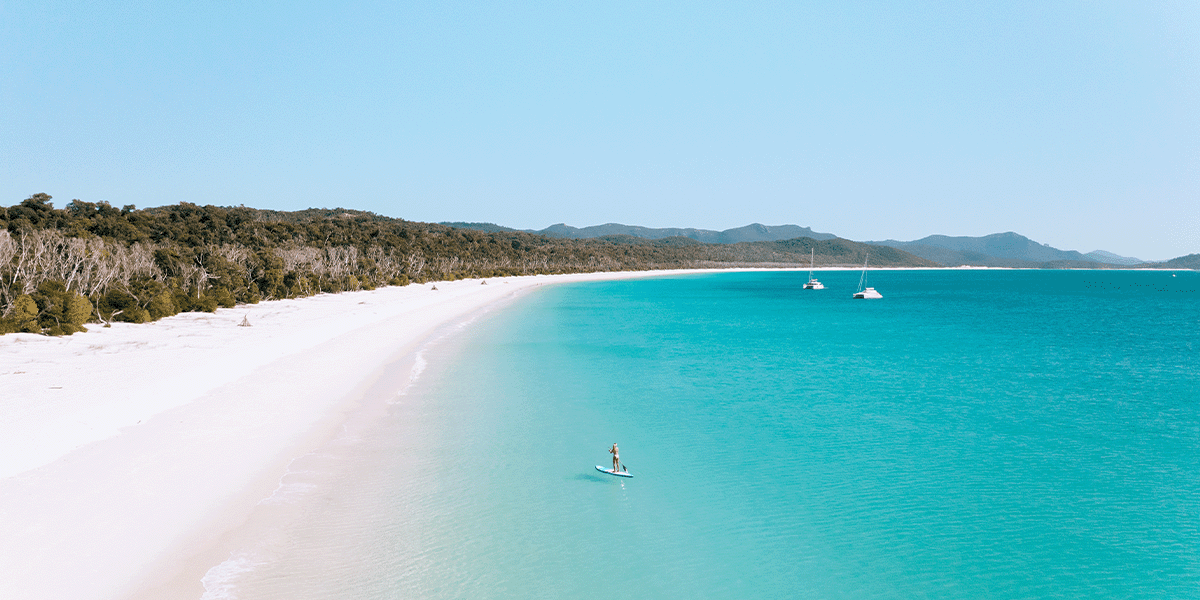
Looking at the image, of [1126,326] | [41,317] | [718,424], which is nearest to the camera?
[718,424]

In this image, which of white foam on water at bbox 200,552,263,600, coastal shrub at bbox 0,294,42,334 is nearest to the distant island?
coastal shrub at bbox 0,294,42,334

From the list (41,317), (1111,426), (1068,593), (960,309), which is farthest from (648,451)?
(960,309)

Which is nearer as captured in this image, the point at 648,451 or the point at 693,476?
the point at 693,476

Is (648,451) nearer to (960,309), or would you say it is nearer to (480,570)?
(480,570)

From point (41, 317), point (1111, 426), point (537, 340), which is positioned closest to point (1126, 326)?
point (1111, 426)

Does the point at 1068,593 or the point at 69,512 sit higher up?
the point at 69,512

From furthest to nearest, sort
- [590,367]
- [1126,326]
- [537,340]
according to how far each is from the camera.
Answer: [1126,326] → [537,340] → [590,367]
